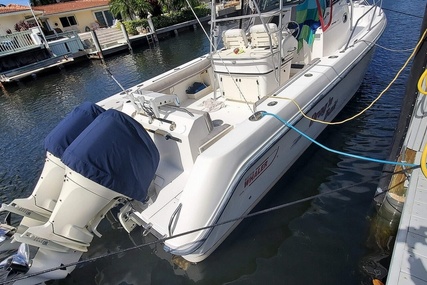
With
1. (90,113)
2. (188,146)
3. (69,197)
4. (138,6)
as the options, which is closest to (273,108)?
(188,146)

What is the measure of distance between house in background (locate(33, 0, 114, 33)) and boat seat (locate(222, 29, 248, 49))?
24.4 meters

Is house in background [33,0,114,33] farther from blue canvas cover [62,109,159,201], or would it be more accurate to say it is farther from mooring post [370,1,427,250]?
mooring post [370,1,427,250]

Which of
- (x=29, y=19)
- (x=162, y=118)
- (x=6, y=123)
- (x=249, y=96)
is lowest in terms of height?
(x=6, y=123)

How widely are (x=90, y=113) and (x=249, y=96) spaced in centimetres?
229

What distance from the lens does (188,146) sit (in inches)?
113

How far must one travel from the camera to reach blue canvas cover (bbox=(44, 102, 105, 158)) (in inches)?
102

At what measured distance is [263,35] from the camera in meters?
3.73

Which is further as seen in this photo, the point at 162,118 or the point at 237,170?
the point at 162,118

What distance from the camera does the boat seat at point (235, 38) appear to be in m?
4.06

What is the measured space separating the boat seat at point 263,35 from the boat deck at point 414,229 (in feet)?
6.31

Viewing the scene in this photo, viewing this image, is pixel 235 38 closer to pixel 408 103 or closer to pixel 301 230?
pixel 408 103

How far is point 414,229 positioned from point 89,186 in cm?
268

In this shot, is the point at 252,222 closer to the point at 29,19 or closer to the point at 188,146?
the point at 188,146

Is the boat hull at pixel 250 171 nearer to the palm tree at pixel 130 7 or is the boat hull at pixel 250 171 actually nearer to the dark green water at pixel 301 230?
the dark green water at pixel 301 230
